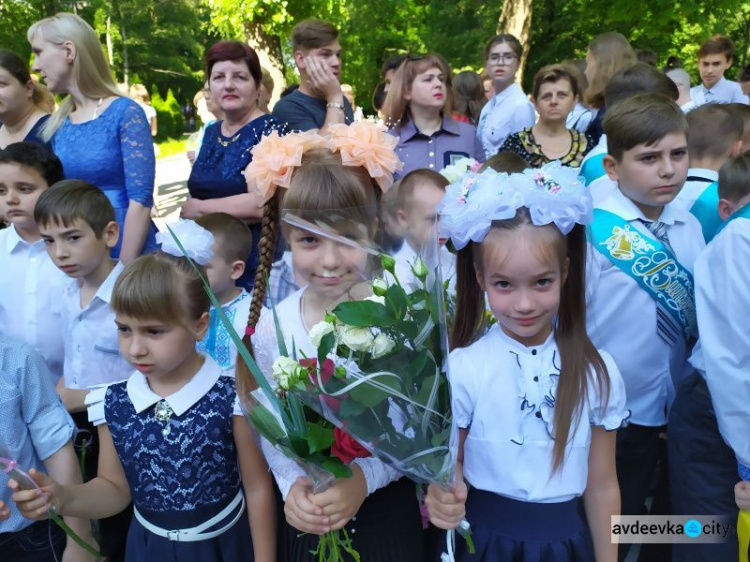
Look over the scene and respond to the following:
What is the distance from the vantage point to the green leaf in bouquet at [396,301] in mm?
1541

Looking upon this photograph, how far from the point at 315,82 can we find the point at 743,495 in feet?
9.49

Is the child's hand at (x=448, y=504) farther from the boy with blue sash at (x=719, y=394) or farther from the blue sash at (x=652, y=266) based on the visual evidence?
the blue sash at (x=652, y=266)

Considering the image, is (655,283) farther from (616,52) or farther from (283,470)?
(616,52)

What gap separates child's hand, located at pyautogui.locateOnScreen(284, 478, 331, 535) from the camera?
1825 millimetres

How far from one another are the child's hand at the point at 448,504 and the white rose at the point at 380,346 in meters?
0.47

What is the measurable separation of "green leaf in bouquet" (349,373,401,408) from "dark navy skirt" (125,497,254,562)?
1.02 meters

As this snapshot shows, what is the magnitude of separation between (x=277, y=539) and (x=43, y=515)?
72 centimetres

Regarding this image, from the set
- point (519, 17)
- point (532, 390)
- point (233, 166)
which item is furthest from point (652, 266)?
point (519, 17)

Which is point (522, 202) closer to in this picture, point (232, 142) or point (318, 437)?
point (318, 437)

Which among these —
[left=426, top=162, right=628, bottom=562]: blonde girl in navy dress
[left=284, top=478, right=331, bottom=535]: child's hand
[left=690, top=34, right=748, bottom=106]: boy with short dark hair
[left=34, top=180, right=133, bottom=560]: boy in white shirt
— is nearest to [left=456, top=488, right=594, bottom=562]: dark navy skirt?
[left=426, top=162, right=628, bottom=562]: blonde girl in navy dress

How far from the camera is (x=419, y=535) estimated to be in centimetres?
230

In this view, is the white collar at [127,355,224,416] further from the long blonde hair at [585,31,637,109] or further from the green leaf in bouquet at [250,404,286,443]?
the long blonde hair at [585,31,637,109]

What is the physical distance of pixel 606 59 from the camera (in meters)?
5.03

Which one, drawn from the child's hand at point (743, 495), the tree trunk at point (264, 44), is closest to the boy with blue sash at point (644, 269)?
the child's hand at point (743, 495)
